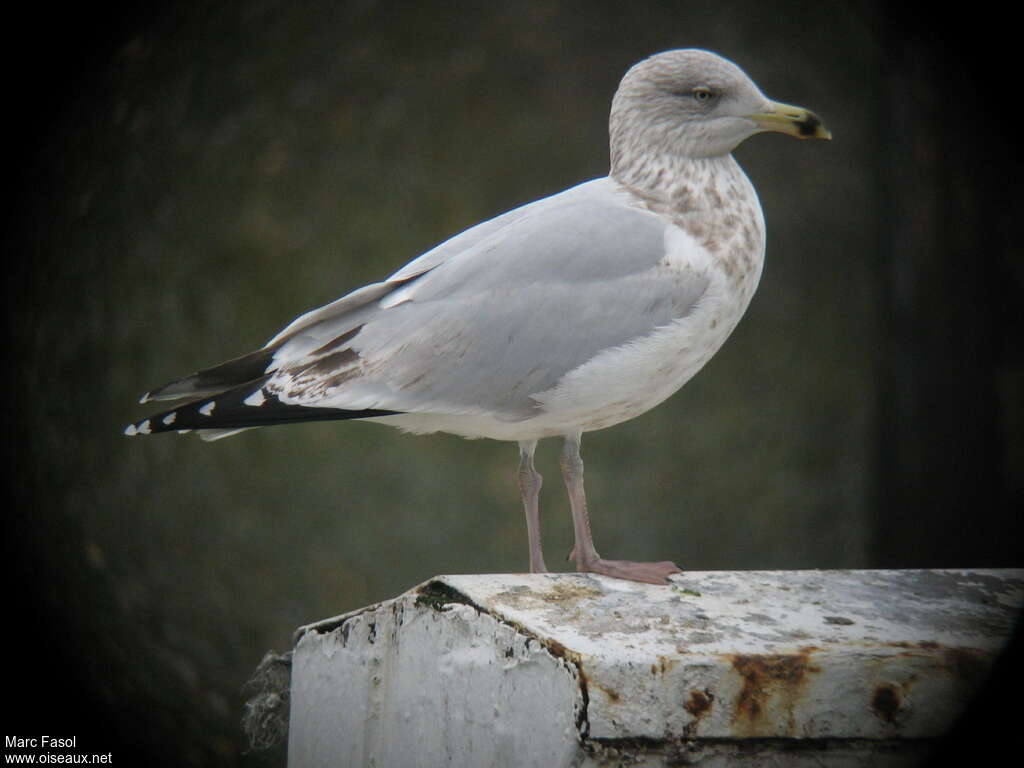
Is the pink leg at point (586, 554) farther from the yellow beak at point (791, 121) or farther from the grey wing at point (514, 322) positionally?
the yellow beak at point (791, 121)

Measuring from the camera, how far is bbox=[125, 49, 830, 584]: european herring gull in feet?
5.87

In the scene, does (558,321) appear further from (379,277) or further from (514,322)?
(379,277)

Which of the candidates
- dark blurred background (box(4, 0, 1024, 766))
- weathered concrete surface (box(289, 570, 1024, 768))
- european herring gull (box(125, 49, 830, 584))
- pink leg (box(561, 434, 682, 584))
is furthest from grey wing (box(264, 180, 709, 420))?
dark blurred background (box(4, 0, 1024, 766))

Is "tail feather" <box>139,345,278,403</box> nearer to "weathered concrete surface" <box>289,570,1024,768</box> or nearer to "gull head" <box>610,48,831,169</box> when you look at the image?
"weathered concrete surface" <box>289,570,1024,768</box>

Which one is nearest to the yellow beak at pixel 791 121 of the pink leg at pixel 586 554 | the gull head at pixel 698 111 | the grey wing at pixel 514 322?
the gull head at pixel 698 111

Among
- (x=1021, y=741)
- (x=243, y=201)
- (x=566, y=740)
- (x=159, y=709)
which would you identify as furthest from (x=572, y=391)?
(x=243, y=201)

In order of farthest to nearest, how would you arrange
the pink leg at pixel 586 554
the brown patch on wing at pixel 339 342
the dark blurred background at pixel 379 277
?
the dark blurred background at pixel 379 277 → the brown patch on wing at pixel 339 342 → the pink leg at pixel 586 554

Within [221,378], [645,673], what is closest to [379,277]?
[221,378]

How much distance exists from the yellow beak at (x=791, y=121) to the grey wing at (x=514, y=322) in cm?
26

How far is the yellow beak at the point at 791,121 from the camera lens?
1.92 meters

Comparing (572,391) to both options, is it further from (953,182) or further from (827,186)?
(827,186)

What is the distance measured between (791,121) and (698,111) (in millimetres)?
154

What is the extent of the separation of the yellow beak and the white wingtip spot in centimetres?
92

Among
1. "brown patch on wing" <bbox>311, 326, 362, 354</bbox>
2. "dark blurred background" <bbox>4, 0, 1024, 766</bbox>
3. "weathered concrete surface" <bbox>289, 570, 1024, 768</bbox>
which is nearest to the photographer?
"weathered concrete surface" <bbox>289, 570, 1024, 768</bbox>
